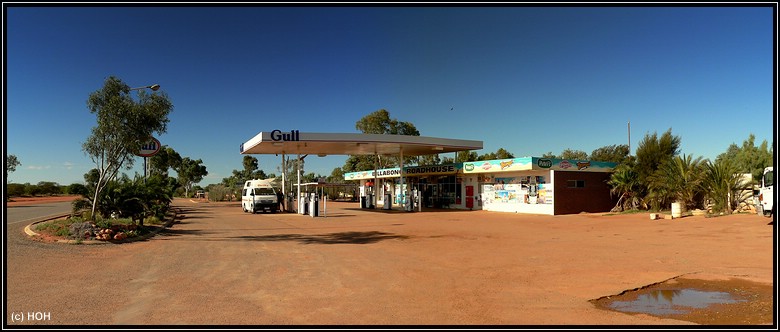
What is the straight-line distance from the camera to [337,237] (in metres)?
16.1

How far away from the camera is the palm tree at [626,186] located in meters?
28.0

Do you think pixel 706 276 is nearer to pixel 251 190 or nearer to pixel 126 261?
pixel 126 261

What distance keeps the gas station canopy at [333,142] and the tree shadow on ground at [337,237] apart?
12527 millimetres

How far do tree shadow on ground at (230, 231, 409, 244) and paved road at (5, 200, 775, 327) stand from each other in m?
0.07

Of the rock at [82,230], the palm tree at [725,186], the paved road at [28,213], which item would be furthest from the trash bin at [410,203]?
the rock at [82,230]

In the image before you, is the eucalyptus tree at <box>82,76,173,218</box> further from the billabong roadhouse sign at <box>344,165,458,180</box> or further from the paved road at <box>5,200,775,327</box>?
the billabong roadhouse sign at <box>344,165,458,180</box>

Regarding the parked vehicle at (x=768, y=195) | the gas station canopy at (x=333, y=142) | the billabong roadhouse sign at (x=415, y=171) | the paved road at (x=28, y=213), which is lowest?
the paved road at (x=28, y=213)

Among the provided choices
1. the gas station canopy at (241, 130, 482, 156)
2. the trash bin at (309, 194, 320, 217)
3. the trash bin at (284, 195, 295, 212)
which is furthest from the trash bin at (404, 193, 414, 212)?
the trash bin at (284, 195, 295, 212)

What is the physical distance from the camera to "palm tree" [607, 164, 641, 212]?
28.0 metres

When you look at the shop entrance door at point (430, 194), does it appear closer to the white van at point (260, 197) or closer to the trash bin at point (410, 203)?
the trash bin at point (410, 203)

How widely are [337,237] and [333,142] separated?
14.2 meters

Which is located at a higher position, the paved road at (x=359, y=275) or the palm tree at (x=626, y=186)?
the palm tree at (x=626, y=186)
